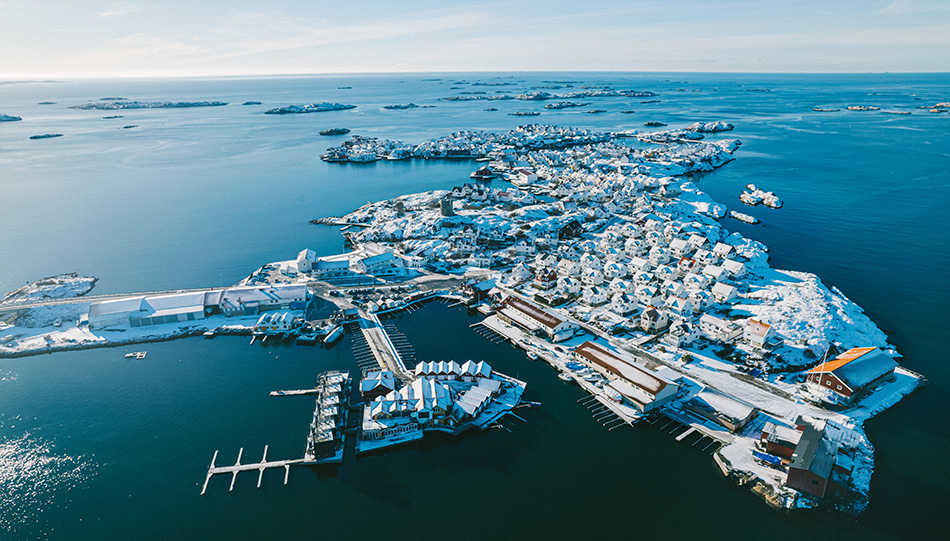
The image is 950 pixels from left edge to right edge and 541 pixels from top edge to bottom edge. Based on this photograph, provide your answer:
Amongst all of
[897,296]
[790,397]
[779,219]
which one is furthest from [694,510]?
[779,219]

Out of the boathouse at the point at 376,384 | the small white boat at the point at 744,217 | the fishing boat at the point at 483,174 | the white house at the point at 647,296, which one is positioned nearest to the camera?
the boathouse at the point at 376,384

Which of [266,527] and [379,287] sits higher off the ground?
[379,287]

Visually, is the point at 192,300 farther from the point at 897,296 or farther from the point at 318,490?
the point at 897,296

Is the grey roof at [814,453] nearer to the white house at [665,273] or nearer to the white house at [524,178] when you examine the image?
the white house at [665,273]

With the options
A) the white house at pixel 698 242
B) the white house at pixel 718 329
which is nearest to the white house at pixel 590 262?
the white house at pixel 698 242

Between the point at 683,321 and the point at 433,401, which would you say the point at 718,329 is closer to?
the point at 683,321

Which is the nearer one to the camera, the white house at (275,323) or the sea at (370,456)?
the sea at (370,456)

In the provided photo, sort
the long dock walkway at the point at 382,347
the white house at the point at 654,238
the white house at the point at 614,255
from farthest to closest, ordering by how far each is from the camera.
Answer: the white house at the point at 654,238
the white house at the point at 614,255
the long dock walkway at the point at 382,347

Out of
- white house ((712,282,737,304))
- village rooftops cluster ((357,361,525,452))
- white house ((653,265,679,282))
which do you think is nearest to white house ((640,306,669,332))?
white house ((712,282,737,304))
